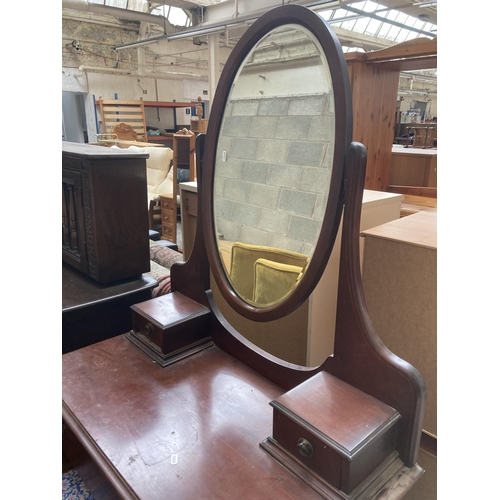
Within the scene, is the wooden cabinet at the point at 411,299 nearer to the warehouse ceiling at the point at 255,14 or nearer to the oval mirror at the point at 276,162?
the oval mirror at the point at 276,162

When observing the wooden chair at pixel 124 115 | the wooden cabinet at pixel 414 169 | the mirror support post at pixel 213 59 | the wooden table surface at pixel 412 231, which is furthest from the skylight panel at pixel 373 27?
the wooden table surface at pixel 412 231

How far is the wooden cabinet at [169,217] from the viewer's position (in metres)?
3.73

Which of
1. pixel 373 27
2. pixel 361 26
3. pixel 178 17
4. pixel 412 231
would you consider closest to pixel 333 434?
pixel 412 231

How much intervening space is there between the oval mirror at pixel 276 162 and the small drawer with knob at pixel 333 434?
0.58ft

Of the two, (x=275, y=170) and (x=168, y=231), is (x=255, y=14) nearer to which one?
(x=168, y=231)

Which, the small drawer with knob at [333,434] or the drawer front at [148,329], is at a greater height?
the drawer front at [148,329]

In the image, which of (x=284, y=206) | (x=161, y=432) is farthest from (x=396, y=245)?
(x=161, y=432)

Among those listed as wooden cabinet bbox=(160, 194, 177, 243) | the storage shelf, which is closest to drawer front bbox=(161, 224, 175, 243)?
wooden cabinet bbox=(160, 194, 177, 243)

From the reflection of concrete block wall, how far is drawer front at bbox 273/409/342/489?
0.29m

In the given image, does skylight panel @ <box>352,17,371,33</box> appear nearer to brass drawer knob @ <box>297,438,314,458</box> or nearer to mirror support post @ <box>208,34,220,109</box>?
mirror support post @ <box>208,34,220,109</box>

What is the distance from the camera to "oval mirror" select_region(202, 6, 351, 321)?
0.65 meters

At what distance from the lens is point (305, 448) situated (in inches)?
22.8

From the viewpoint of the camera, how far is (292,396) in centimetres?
62
